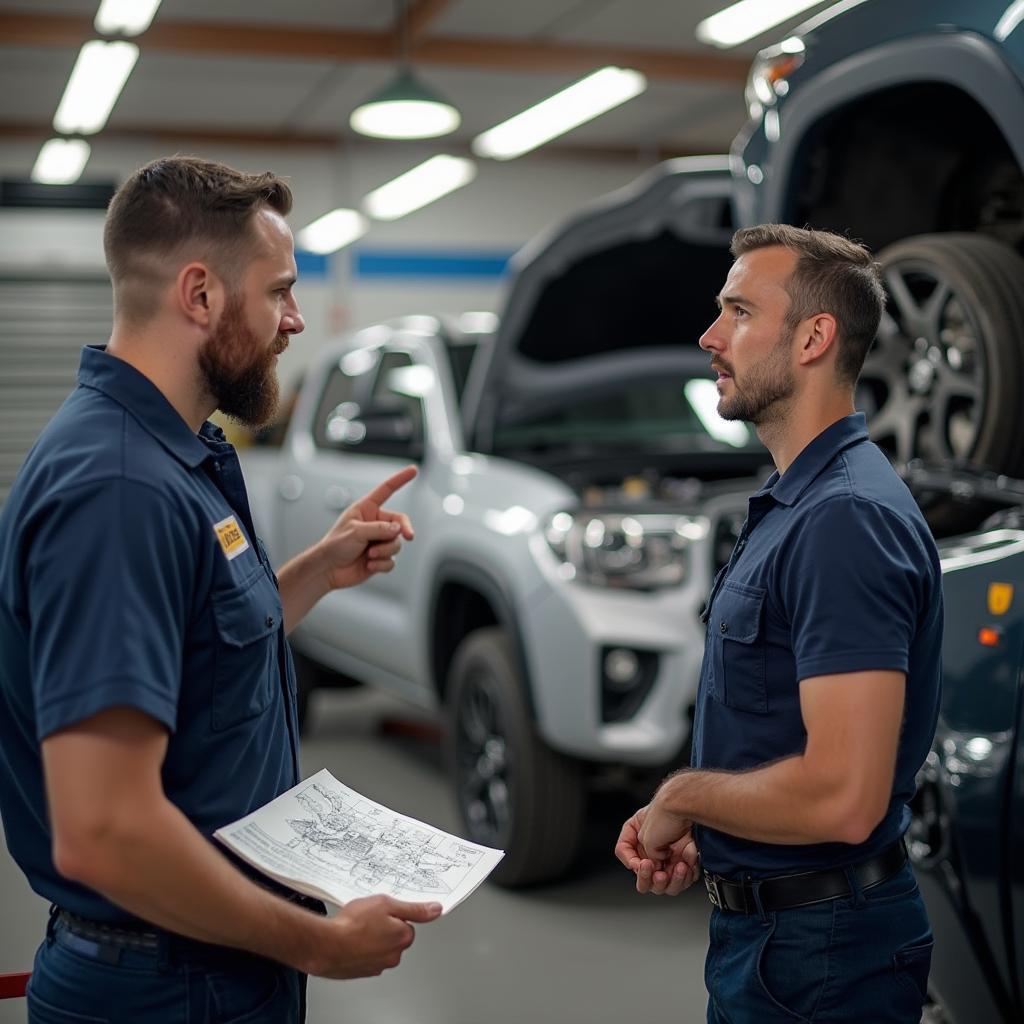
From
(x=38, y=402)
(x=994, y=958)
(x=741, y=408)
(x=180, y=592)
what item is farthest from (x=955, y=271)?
(x=38, y=402)

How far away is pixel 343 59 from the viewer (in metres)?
10.9

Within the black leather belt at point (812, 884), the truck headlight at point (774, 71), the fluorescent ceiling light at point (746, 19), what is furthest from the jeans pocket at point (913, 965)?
the fluorescent ceiling light at point (746, 19)

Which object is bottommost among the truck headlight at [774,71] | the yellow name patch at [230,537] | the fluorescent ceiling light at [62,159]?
the yellow name patch at [230,537]

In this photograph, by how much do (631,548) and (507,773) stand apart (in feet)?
2.74

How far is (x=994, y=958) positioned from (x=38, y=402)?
5191mm

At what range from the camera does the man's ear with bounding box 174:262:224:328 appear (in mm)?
→ 1524

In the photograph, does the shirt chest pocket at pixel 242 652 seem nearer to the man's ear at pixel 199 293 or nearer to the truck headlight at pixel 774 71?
the man's ear at pixel 199 293

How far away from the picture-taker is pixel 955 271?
2848 millimetres

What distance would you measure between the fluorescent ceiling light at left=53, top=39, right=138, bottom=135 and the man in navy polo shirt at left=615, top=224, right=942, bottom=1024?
9650mm

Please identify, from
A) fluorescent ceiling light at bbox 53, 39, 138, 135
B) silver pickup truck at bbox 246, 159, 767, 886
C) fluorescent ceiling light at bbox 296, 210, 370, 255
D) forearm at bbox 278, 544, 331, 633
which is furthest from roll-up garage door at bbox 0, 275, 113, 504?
fluorescent ceiling light at bbox 296, 210, 370, 255

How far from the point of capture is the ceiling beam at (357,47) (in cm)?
998

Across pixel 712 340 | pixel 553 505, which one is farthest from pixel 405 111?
pixel 712 340

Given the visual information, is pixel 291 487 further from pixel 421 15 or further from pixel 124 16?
pixel 421 15

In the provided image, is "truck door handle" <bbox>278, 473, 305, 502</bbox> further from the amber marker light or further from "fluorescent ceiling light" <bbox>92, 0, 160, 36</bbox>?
"fluorescent ceiling light" <bbox>92, 0, 160, 36</bbox>
